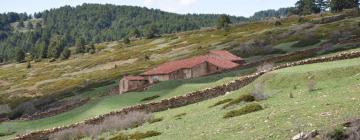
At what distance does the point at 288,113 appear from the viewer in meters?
24.7

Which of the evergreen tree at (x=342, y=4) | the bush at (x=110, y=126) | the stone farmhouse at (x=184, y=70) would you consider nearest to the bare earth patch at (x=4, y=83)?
the stone farmhouse at (x=184, y=70)

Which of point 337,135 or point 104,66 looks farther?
point 104,66

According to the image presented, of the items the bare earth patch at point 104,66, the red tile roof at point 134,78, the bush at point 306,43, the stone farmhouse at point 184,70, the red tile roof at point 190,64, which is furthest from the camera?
the bare earth patch at point 104,66

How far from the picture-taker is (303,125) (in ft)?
68.8

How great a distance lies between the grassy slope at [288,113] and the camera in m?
21.5

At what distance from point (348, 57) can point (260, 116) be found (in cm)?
2510

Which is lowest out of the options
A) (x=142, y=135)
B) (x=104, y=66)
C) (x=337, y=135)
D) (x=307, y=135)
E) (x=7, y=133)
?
(x=104, y=66)

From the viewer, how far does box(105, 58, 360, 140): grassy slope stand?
21516 mm

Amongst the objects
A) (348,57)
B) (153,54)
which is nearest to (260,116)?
(348,57)

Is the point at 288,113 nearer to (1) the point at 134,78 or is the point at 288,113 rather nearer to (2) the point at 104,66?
(1) the point at 134,78

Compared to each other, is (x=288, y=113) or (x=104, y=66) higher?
(x=288, y=113)

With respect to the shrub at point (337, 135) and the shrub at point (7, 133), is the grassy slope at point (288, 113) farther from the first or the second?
the shrub at point (7, 133)

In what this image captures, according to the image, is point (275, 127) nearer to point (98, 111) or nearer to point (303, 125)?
point (303, 125)

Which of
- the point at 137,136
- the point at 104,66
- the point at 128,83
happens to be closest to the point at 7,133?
the point at 137,136
